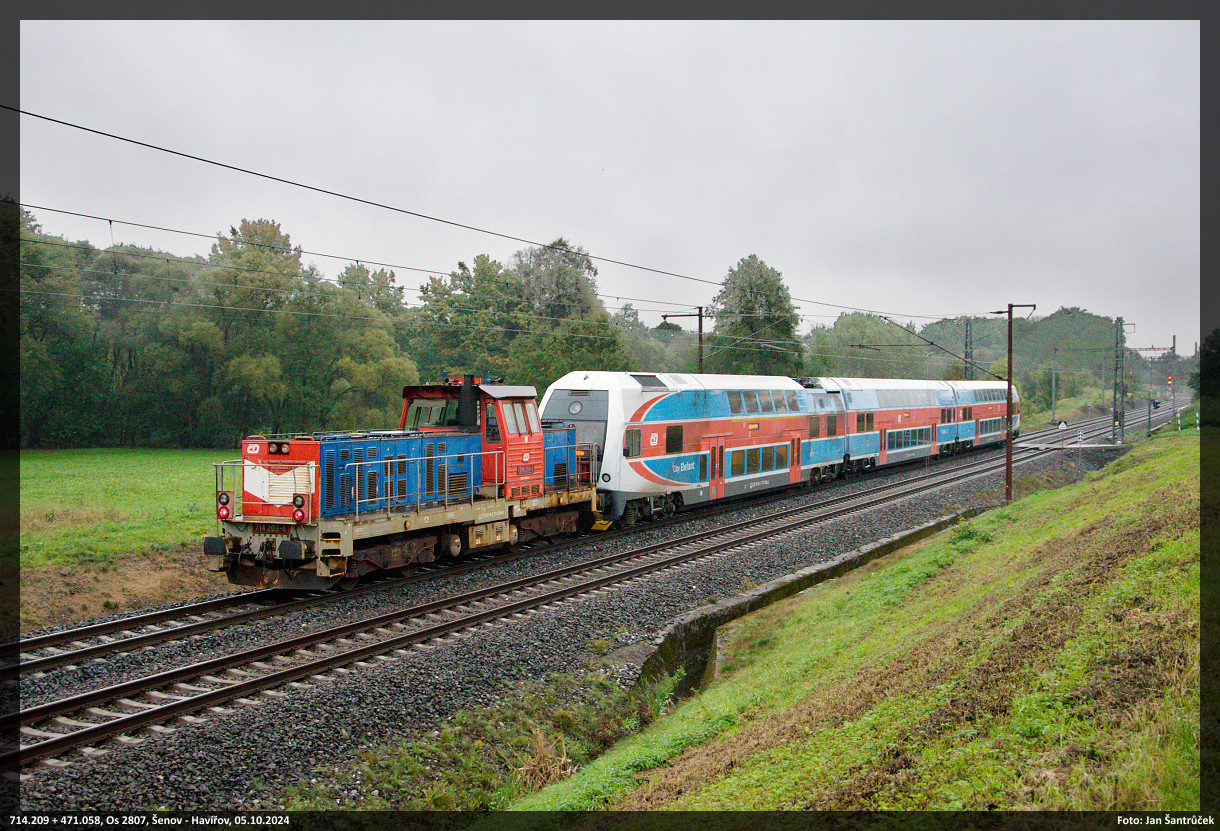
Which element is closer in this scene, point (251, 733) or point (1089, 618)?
point (1089, 618)

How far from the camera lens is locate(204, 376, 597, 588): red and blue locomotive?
12.2 meters

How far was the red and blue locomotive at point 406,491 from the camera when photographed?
1222cm

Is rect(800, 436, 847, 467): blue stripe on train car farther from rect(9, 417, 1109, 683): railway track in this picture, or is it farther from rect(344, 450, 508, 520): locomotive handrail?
rect(9, 417, 1109, 683): railway track

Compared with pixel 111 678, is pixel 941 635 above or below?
above

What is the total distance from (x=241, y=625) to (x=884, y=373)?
84.5 meters

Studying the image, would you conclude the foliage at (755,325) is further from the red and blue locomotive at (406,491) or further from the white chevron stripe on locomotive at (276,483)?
the white chevron stripe on locomotive at (276,483)

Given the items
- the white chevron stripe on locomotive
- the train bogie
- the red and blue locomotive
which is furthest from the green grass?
the train bogie

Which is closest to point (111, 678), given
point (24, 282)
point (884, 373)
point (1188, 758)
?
point (1188, 758)

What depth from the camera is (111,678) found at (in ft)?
28.9

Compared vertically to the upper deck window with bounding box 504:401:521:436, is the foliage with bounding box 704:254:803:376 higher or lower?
higher

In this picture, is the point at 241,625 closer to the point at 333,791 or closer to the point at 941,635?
the point at 333,791

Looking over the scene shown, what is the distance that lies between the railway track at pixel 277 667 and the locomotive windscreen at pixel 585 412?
358 centimetres

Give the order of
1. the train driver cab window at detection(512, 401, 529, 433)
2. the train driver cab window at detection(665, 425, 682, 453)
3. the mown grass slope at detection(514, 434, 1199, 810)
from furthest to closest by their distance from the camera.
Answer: the train driver cab window at detection(665, 425, 682, 453)
the train driver cab window at detection(512, 401, 529, 433)
the mown grass slope at detection(514, 434, 1199, 810)

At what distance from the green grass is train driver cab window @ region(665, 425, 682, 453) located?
11914mm
